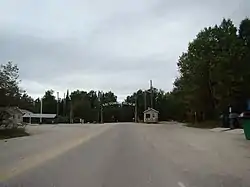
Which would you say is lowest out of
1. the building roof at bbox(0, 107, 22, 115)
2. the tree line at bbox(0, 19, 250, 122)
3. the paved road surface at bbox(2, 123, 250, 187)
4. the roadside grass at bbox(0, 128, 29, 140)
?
the paved road surface at bbox(2, 123, 250, 187)

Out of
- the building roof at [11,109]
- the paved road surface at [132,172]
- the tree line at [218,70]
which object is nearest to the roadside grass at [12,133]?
the building roof at [11,109]

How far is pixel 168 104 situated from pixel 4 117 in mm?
89892

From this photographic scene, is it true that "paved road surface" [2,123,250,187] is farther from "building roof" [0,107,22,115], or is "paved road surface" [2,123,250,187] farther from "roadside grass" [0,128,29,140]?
"building roof" [0,107,22,115]

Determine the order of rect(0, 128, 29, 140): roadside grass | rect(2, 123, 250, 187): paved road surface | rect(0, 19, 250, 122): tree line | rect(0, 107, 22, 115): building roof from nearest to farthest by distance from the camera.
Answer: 1. rect(2, 123, 250, 187): paved road surface
2. rect(0, 128, 29, 140): roadside grass
3. rect(0, 107, 22, 115): building roof
4. rect(0, 19, 250, 122): tree line

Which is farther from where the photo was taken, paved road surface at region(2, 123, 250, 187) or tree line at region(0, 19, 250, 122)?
tree line at region(0, 19, 250, 122)

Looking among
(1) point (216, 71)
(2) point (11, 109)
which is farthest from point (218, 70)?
(2) point (11, 109)

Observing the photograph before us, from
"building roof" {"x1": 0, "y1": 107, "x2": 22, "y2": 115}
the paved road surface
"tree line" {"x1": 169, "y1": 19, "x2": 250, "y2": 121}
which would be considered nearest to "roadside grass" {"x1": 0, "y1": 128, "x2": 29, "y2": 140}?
"building roof" {"x1": 0, "y1": 107, "x2": 22, "y2": 115}

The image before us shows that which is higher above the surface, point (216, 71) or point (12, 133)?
point (216, 71)

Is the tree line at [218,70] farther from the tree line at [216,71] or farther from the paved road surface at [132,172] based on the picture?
the paved road surface at [132,172]

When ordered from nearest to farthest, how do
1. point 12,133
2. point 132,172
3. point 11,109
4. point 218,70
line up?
point 132,172
point 12,133
point 11,109
point 218,70

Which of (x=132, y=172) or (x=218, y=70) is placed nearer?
(x=132, y=172)

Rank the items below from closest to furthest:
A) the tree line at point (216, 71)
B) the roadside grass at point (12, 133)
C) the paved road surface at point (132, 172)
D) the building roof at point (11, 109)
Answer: the paved road surface at point (132, 172), the roadside grass at point (12, 133), the building roof at point (11, 109), the tree line at point (216, 71)

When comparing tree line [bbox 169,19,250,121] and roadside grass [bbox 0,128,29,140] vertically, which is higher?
tree line [bbox 169,19,250,121]

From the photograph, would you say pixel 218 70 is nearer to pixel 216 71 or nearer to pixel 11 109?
pixel 216 71
